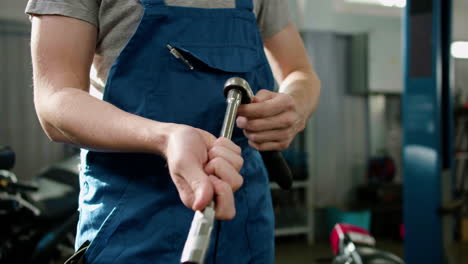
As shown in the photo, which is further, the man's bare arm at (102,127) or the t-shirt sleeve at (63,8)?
the t-shirt sleeve at (63,8)

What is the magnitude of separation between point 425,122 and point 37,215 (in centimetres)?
232

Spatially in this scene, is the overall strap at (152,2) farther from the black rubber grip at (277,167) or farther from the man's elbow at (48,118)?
the black rubber grip at (277,167)

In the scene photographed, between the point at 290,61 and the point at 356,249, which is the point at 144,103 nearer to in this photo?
the point at 290,61

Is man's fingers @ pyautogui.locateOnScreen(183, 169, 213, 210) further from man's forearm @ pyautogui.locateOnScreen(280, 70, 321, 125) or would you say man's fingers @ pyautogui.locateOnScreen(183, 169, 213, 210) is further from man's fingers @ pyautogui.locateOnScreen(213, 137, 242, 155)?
man's forearm @ pyautogui.locateOnScreen(280, 70, 321, 125)

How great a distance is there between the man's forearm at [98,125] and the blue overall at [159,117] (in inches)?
4.6

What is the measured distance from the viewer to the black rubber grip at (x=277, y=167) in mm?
918

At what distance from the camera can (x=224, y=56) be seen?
78cm

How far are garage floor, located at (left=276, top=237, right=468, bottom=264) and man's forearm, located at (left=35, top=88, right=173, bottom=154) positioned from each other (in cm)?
346

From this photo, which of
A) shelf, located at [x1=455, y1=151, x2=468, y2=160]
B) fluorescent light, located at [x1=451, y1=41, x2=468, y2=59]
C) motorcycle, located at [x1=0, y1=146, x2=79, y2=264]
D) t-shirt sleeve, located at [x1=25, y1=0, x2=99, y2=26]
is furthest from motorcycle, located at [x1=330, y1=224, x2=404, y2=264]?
fluorescent light, located at [x1=451, y1=41, x2=468, y2=59]

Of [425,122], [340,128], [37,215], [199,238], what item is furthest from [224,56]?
[340,128]

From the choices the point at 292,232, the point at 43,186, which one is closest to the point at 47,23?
the point at 43,186

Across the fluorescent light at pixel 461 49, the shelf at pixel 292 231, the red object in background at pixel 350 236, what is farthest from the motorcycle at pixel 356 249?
the fluorescent light at pixel 461 49

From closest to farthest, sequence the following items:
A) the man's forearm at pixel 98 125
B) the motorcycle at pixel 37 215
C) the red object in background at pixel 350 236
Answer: the man's forearm at pixel 98 125
the red object in background at pixel 350 236
the motorcycle at pixel 37 215

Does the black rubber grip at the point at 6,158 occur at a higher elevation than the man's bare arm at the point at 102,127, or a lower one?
lower
